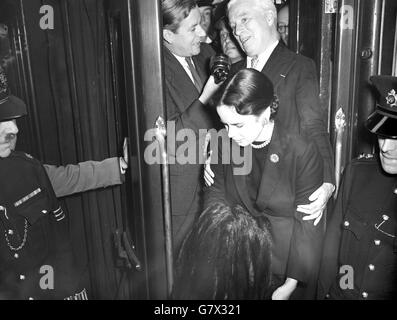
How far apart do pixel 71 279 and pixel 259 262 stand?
582mm

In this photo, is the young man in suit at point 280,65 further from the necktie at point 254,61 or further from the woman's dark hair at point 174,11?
the woman's dark hair at point 174,11

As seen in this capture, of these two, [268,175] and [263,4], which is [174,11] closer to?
[263,4]

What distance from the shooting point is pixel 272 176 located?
110 centimetres

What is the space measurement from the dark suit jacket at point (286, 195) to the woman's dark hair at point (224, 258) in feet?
0.11

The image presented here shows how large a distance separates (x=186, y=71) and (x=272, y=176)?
36 centimetres

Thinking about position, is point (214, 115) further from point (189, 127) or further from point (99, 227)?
point (99, 227)

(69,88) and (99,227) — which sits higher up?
(69,88)

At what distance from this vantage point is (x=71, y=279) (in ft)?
4.16

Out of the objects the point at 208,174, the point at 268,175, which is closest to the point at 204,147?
the point at 208,174

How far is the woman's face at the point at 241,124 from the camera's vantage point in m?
1.05

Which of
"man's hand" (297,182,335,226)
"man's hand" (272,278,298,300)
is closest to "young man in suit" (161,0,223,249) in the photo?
"man's hand" (297,182,335,226)

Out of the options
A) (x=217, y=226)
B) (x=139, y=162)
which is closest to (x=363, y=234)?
(x=217, y=226)

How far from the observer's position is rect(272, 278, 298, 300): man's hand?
1.17 m

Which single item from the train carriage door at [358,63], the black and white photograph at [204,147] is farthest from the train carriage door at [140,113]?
the train carriage door at [358,63]
